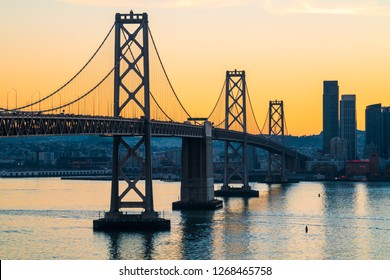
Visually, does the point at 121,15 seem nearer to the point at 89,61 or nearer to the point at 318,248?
the point at 89,61

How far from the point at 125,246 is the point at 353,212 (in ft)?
115

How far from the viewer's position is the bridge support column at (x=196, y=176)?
279 feet

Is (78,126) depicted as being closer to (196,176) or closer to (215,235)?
(215,235)

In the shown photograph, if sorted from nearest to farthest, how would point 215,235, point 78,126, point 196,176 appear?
point 78,126 → point 215,235 → point 196,176

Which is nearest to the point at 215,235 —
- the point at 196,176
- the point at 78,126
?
the point at 78,126

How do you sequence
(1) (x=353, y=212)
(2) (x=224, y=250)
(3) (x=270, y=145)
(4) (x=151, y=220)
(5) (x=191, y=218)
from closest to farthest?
(2) (x=224, y=250) < (4) (x=151, y=220) < (5) (x=191, y=218) < (1) (x=353, y=212) < (3) (x=270, y=145)

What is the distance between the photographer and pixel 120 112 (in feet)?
213

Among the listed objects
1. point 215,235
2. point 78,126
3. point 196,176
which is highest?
point 78,126

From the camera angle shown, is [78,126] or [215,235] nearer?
[78,126]

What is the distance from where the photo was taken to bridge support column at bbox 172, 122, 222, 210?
Answer: 279 feet

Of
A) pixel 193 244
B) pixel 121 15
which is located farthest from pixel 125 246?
pixel 121 15

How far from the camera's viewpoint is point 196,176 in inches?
3381

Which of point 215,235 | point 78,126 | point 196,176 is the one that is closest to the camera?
point 78,126

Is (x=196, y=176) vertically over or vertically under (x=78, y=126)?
under
